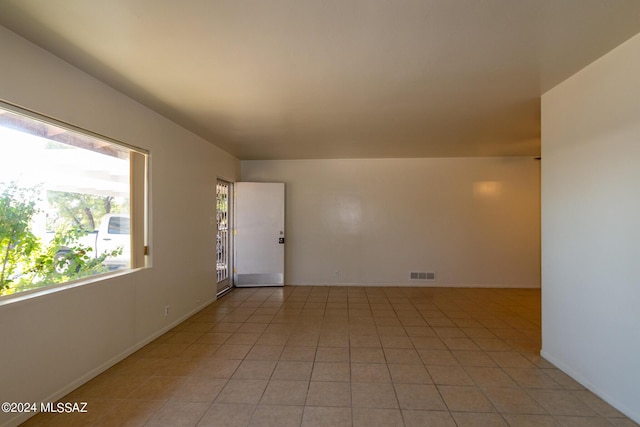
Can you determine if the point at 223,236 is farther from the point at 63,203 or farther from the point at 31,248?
the point at 31,248

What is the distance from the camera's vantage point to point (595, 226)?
7.48ft

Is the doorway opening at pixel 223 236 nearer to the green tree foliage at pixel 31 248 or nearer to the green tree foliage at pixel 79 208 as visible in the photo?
the green tree foliage at pixel 79 208

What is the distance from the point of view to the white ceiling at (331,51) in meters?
1.64

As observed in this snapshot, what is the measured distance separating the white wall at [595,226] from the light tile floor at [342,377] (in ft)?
0.85

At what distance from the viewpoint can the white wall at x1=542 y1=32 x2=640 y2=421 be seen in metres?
2.00

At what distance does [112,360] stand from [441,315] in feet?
12.8

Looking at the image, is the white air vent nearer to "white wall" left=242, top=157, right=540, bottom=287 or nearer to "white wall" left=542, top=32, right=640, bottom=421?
"white wall" left=242, top=157, right=540, bottom=287

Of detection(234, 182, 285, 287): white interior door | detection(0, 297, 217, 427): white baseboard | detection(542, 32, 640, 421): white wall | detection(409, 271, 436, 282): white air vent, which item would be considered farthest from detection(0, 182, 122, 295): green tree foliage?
detection(409, 271, 436, 282): white air vent

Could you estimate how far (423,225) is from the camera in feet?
19.0

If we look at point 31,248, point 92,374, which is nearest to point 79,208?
point 31,248

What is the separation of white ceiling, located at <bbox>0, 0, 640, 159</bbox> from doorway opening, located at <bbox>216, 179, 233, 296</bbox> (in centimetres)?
204

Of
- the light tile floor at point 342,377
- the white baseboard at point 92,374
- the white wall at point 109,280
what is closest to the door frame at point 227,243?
the white wall at point 109,280

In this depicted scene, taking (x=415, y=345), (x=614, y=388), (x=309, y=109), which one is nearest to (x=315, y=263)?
(x=415, y=345)

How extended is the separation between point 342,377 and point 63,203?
8.82ft
